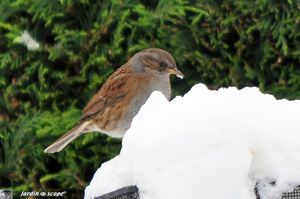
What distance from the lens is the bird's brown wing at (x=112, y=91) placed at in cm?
380

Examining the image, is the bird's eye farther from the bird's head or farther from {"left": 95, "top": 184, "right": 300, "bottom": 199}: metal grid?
{"left": 95, "top": 184, "right": 300, "bottom": 199}: metal grid

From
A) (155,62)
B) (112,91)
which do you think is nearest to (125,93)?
(112,91)

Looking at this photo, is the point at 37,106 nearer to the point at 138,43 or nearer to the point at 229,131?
the point at 138,43

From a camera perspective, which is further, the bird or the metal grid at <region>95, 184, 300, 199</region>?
the bird

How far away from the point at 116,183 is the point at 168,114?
324mm

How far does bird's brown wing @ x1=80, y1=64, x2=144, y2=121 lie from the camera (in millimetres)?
3805

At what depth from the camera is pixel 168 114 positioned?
1.78 m

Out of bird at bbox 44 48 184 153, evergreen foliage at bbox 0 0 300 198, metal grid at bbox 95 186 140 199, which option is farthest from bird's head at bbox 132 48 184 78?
metal grid at bbox 95 186 140 199

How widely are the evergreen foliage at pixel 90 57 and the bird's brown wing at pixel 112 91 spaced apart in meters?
0.29

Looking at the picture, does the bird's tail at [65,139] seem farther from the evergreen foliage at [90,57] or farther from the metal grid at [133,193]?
the metal grid at [133,193]

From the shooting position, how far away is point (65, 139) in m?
3.69

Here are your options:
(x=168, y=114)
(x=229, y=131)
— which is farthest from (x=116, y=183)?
(x=229, y=131)

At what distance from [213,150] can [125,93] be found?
2244 millimetres

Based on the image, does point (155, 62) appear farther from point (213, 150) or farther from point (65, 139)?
point (213, 150)
